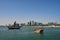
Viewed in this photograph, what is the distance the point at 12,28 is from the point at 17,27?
638cm

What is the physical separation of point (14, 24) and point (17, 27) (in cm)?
355

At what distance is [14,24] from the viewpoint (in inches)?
4983

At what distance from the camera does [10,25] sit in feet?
406

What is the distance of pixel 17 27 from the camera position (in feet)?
421

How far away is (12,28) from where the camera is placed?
122750 mm

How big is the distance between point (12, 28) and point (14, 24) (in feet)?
15.9

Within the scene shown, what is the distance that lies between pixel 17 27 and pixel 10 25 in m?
6.76

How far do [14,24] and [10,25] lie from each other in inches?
154

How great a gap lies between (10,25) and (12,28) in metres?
2.83
